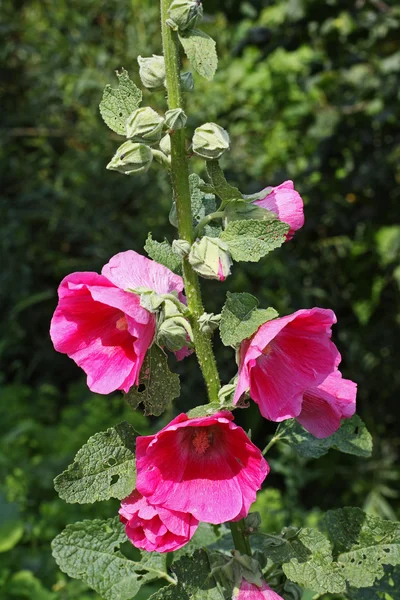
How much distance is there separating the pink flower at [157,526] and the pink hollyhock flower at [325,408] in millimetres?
167

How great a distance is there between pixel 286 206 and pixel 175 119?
163 mm

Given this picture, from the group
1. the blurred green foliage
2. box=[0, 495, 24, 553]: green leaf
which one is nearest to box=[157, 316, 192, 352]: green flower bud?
the blurred green foliage

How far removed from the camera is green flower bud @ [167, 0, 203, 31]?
2.52 feet

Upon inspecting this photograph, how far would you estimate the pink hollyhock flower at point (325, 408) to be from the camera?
2.73 feet

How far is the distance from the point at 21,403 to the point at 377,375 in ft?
4.07

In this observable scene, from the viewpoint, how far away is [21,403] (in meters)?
2.62

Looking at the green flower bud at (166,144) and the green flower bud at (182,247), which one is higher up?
the green flower bud at (166,144)

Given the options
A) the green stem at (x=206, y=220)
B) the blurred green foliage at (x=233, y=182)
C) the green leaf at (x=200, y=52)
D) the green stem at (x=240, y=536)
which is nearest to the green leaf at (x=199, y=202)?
the green stem at (x=206, y=220)

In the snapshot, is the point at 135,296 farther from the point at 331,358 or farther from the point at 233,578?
the point at 233,578

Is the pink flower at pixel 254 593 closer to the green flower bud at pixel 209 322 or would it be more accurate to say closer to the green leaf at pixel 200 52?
the green flower bud at pixel 209 322

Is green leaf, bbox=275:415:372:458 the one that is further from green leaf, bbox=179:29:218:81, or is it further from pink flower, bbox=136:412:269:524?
green leaf, bbox=179:29:218:81

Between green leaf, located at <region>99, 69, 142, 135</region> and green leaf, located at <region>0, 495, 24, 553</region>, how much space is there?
1.20 m

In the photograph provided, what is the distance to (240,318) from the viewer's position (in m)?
0.77

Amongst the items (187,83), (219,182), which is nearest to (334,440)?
(219,182)
